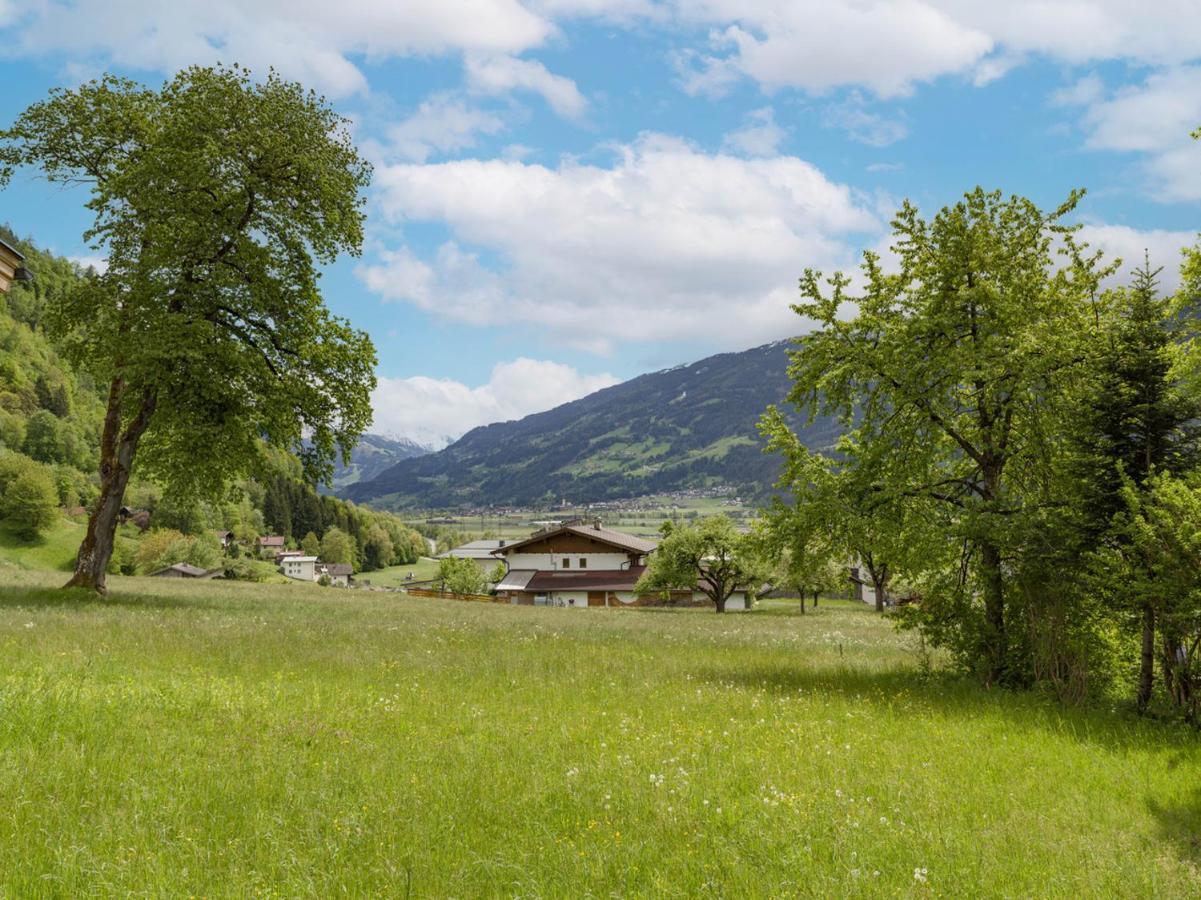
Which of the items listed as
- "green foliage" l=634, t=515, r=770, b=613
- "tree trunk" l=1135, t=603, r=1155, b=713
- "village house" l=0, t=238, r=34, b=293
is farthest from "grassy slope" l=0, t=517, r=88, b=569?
"tree trunk" l=1135, t=603, r=1155, b=713

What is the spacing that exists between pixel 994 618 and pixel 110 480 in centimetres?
2534

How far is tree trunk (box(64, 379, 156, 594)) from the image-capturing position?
24016mm

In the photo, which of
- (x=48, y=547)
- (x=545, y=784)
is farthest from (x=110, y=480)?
(x=48, y=547)

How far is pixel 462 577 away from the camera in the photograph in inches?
5197

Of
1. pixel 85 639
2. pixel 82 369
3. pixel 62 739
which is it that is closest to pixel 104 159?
pixel 82 369

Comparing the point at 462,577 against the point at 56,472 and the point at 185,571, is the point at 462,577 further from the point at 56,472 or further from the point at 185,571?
the point at 56,472

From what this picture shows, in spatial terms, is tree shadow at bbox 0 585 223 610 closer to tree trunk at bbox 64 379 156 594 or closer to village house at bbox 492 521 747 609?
tree trunk at bbox 64 379 156 594

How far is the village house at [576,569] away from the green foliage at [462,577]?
28.5 meters

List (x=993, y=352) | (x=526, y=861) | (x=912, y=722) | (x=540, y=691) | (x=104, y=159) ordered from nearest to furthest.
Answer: (x=526, y=861) → (x=912, y=722) → (x=540, y=691) → (x=993, y=352) → (x=104, y=159)

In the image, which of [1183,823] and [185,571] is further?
[185,571]

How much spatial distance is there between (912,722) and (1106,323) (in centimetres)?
877

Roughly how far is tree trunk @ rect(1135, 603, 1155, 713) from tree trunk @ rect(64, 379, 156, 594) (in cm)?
2636

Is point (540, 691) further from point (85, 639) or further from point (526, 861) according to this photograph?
point (85, 639)

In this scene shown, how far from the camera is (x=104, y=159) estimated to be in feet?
84.3
